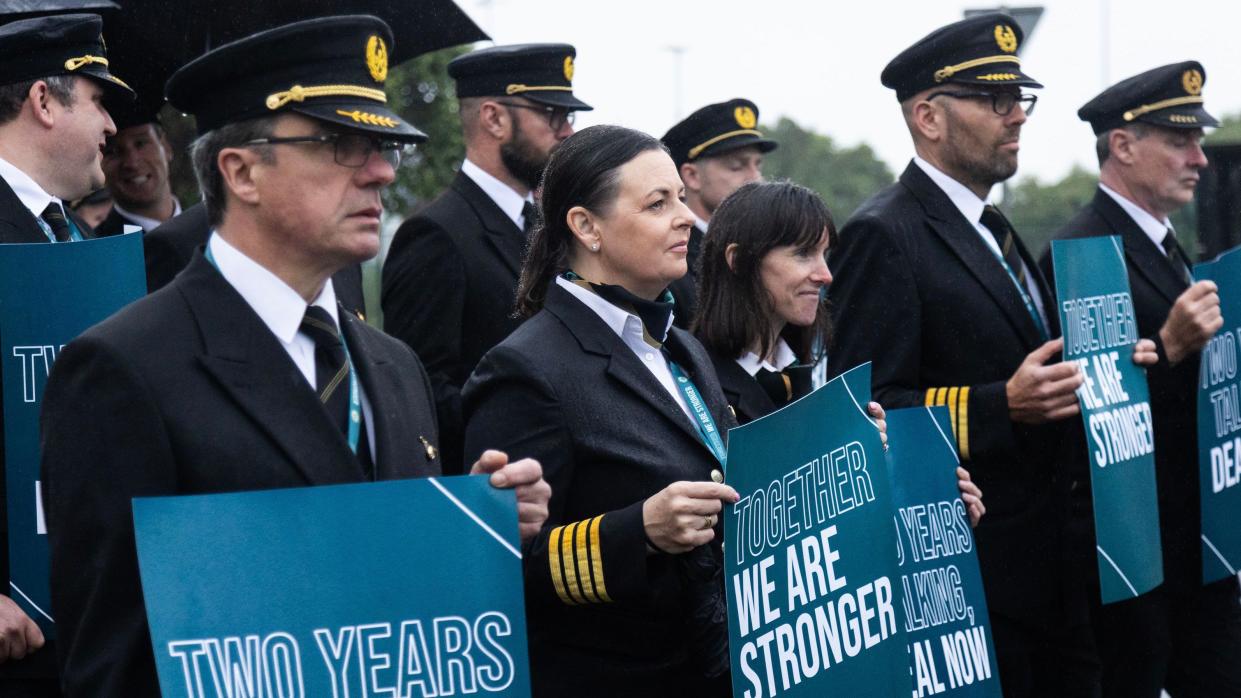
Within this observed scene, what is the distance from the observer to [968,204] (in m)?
5.23

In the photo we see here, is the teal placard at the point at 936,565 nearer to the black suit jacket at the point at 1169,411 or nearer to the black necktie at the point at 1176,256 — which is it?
the black suit jacket at the point at 1169,411

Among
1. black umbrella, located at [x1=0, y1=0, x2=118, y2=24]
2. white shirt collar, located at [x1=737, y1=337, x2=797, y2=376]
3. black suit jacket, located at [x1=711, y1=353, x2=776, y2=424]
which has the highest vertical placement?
black umbrella, located at [x1=0, y1=0, x2=118, y2=24]

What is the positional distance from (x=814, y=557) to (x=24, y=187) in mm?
2095

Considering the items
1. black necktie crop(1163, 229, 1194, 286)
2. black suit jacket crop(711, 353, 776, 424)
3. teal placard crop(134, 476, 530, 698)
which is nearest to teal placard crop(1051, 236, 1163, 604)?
black necktie crop(1163, 229, 1194, 286)

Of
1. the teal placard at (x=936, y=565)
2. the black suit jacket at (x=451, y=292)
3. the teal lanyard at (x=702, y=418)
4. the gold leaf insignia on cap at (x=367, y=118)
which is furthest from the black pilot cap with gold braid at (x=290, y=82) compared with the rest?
the black suit jacket at (x=451, y=292)

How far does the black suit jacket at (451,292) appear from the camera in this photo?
5.45 m

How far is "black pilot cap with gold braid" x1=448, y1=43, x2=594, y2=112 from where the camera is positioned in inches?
241

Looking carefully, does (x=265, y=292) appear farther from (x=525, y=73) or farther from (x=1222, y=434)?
(x=1222, y=434)

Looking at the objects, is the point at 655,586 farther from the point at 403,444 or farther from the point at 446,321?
the point at 446,321

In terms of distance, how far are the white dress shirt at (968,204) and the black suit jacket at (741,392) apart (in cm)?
111

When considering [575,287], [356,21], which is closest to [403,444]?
[356,21]

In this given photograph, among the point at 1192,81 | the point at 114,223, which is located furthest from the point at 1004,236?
the point at 114,223

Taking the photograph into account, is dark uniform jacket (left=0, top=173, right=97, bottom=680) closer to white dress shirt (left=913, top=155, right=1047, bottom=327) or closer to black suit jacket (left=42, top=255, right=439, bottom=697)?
black suit jacket (left=42, top=255, right=439, bottom=697)

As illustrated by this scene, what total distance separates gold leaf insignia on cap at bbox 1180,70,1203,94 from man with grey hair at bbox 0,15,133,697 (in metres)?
4.20
